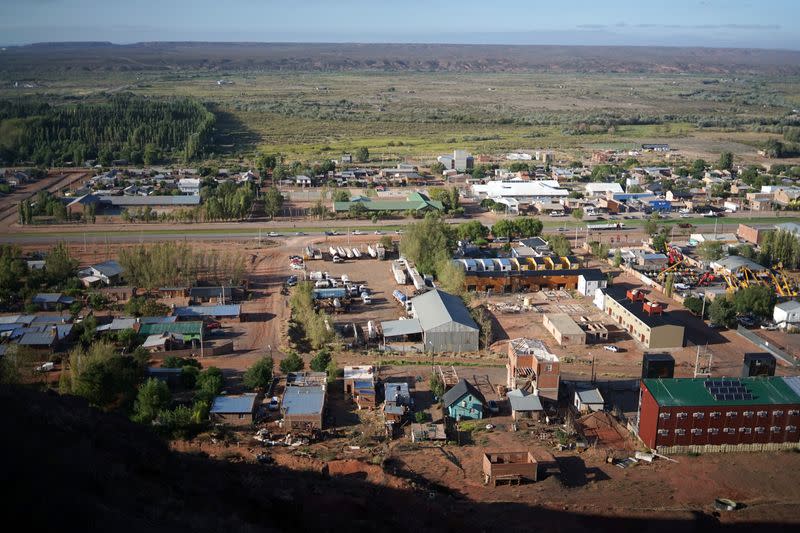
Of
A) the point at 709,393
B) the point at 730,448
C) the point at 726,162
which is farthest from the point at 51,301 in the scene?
the point at 726,162

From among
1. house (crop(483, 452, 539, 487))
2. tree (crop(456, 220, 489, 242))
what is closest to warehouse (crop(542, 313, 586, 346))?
house (crop(483, 452, 539, 487))

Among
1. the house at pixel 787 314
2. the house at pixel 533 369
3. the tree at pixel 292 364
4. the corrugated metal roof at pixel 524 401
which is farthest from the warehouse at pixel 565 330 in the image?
the tree at pixel 292 364

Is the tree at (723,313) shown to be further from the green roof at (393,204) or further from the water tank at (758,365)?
the green roof at (393,204)

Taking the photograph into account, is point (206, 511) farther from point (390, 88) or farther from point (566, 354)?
point (390, 88)

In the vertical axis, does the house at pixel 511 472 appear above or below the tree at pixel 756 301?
below

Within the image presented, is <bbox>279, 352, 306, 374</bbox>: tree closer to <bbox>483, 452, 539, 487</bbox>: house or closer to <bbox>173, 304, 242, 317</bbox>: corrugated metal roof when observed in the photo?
<bbox>173, 304, 242, 317</bbox>: corrugated metal roof

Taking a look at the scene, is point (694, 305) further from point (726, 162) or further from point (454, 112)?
point (454, 112)
